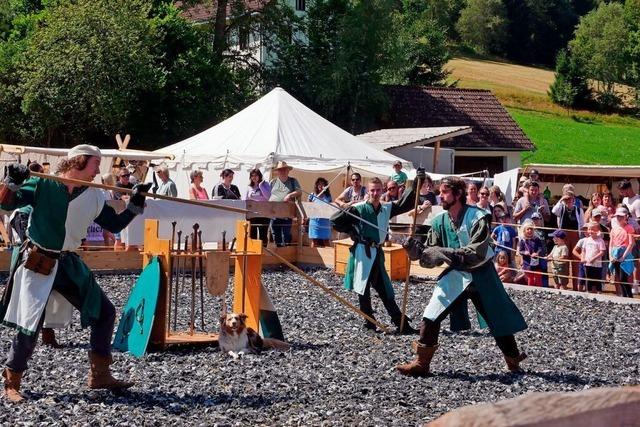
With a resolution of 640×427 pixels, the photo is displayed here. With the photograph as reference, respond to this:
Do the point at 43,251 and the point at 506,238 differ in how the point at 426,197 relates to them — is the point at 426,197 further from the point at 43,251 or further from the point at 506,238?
the point at 43,251

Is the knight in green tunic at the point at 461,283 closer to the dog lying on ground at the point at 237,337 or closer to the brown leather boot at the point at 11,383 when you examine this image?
the dog lying on ground at the point at 237,337

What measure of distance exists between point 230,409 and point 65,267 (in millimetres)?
1503

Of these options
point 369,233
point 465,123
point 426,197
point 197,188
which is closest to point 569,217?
point 426,197

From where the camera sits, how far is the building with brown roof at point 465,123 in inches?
1695

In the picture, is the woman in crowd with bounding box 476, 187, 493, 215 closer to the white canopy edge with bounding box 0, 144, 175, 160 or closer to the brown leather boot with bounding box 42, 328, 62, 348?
the white canopy edge with bounding box 0, 144, 175, 160

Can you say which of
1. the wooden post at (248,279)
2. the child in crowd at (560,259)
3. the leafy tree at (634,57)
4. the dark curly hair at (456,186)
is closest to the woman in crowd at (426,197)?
the child in crowd at (560,259)

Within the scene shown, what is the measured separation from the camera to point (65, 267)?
800 centimetres

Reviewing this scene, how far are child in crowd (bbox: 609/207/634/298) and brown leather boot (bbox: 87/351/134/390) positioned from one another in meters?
8.14

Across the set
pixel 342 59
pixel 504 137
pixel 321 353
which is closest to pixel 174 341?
pixel 321 353

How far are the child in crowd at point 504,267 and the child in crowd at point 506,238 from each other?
5 centimetres

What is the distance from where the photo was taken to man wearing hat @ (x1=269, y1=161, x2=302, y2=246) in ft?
58.6

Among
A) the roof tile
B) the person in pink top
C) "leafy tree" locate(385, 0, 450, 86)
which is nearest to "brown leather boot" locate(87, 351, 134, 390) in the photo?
the person in pink top

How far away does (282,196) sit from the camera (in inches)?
712

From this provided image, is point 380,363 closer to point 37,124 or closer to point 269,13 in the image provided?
point 37,124
